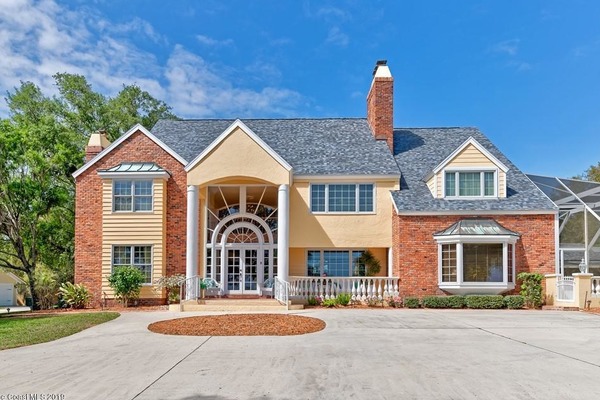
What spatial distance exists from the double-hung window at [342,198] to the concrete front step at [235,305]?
532cm

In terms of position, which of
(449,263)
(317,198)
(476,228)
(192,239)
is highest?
(317,198)

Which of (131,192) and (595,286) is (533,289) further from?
(131,192)

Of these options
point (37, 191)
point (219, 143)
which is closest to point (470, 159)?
point (219, 143)

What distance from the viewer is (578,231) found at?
20.4 m

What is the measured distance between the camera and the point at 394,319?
1440 cm

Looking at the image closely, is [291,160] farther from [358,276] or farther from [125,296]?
[125,296]

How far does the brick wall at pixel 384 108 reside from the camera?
75.7 ft

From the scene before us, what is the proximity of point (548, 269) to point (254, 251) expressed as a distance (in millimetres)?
13132

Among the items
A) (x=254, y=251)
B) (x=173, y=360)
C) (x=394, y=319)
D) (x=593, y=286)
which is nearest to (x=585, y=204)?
(x=593, y=286)

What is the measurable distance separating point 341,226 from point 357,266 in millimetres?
2256

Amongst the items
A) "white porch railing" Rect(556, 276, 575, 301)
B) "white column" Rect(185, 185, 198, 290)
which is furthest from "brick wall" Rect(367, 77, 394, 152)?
"white column" Rect(185, 185, 198, 290)

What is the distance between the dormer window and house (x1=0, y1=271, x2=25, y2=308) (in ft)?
129

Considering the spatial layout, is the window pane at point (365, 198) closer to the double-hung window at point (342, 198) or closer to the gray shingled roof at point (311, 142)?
the double-hung window at point (342, 198)

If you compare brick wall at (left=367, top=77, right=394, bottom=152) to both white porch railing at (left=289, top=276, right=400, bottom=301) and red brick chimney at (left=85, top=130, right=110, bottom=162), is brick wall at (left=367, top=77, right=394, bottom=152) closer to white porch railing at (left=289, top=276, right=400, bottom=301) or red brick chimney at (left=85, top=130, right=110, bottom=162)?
white porch railing at (left=289, top=276, right=400, bottom=301)
